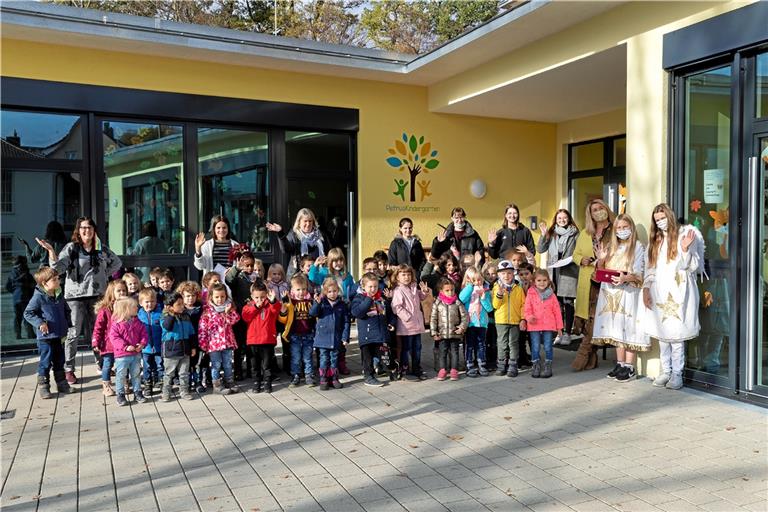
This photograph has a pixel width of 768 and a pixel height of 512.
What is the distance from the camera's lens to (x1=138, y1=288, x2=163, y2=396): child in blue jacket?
6.26 m

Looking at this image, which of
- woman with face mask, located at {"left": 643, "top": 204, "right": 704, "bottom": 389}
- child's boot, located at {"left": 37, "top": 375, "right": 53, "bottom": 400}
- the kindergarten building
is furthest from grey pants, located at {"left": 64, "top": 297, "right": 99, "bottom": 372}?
woman with face mask, located at {"left": 643, "top": 204, "right": 704, "bottom": 389}

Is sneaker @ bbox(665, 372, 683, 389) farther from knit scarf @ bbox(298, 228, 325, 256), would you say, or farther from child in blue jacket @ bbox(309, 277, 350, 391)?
knit scarf @ bbox(298, 228, 325, 256)

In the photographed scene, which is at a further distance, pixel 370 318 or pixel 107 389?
pixel 370 318

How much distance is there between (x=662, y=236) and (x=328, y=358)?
352 cm

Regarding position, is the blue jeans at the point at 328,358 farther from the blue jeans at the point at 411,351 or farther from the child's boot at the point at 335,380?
the blue jeans at the point at 411,351

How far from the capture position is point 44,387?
6.39 meters

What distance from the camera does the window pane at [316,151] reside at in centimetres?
998

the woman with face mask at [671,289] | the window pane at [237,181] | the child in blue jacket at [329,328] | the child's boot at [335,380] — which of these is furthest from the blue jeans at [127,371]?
the woman with face mask at [671,289]

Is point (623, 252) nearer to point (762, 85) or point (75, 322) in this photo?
point (762, 85)

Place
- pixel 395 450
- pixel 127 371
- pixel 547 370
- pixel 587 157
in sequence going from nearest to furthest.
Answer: pixel 395 450, pixel 127 371, pixel 547 370, pixel 587 157

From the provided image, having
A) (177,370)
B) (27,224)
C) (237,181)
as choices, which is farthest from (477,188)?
(27,224)

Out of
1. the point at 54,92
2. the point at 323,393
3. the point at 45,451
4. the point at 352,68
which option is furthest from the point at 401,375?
the point at 54,92

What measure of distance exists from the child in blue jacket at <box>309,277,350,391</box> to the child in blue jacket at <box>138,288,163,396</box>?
1.49 m

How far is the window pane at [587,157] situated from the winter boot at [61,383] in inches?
353
